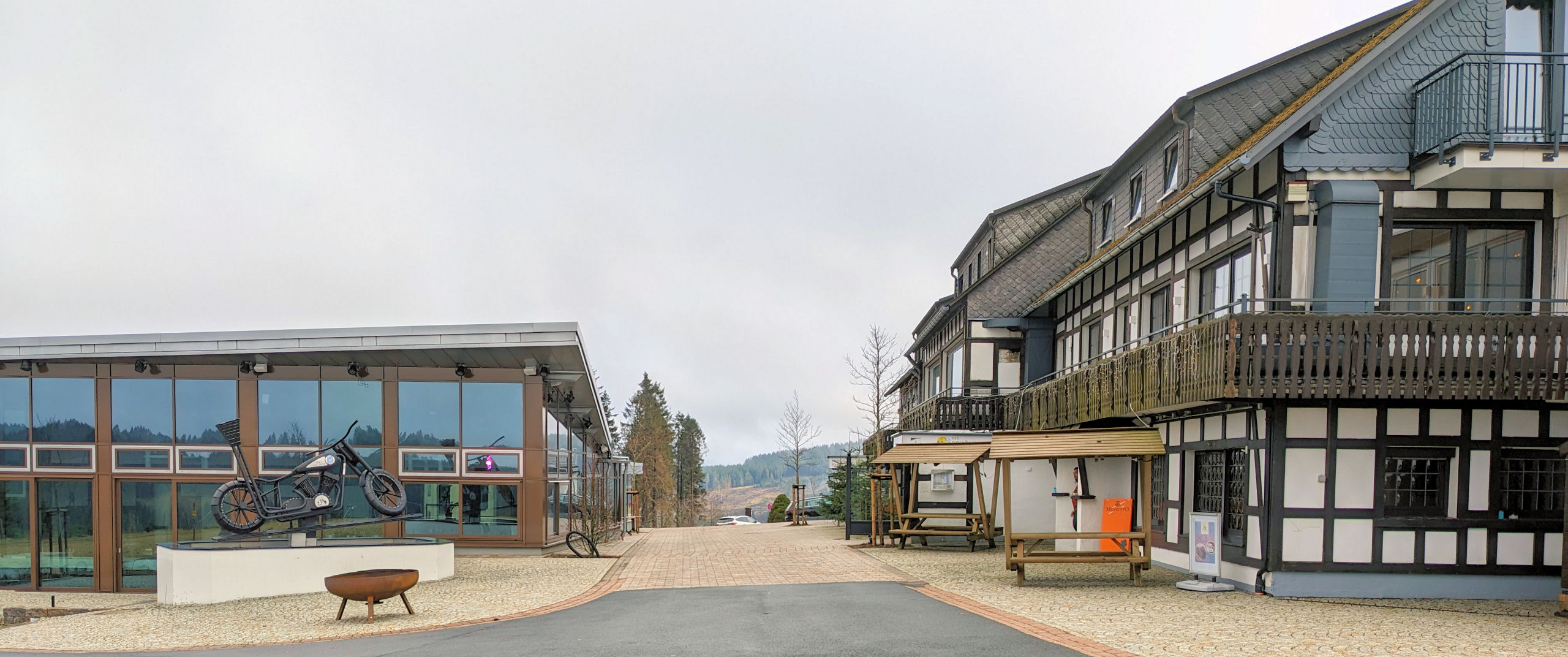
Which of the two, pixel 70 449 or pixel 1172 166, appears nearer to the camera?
pixel 1172 166

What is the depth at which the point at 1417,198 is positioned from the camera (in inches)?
602

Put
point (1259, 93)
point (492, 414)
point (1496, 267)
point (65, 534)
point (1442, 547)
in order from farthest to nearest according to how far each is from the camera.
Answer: point (492, 414) < point (65, 534) < point (1259, 93) < point (1496, 267) < point (1442, 547)

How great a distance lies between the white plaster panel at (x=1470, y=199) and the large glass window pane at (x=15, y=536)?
2517 centimetres

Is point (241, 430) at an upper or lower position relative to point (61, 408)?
lower

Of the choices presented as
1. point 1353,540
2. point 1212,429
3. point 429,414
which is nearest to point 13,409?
point 429,414

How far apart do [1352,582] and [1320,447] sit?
174 cm

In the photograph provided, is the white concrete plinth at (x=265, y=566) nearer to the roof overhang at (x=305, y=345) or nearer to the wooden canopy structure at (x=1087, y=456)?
the roof overhang at (x=305, y=345)

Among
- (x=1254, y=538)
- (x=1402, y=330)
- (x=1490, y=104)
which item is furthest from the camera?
(x=1254, y=538)

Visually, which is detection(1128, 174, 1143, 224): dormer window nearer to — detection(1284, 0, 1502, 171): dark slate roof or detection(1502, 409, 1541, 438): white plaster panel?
detection(1284, 0, 1502, 171): dark slate roof

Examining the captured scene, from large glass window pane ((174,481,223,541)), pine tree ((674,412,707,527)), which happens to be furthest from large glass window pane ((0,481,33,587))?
pine tree ((674,412,707,527))

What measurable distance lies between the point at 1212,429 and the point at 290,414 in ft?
56.6

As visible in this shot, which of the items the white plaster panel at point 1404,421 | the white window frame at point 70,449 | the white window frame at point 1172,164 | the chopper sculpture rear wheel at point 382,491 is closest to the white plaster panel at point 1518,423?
the white plaster panel at point 1404,421

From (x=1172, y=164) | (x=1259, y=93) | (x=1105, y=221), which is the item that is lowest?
(x=1105, y=221)

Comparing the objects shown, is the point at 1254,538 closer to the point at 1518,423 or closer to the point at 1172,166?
the point at 1518,423
